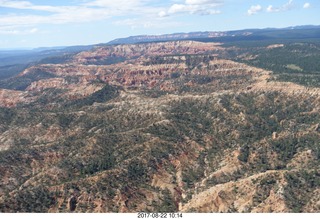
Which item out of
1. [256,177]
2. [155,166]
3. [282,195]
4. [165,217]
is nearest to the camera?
[165,217]

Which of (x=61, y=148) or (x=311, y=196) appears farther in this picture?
(x=61, y=148)

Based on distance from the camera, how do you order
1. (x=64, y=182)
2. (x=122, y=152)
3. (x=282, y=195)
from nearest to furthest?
(x=282, y=195) < (x=64, y=182) < (x=122, y=152)

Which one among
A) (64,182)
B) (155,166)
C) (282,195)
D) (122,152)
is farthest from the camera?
(122,152)

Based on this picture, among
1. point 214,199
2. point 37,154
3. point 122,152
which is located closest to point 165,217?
point 214,199

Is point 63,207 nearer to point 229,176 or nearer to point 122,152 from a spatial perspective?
point 122,152

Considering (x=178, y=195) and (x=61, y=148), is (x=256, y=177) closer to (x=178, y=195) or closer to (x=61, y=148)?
(x=178, y=195)

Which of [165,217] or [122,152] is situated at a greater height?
[165,217]

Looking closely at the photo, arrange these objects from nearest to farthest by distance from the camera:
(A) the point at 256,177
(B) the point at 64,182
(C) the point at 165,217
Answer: (C) the point at 165,217 → (A) the point at 256,177 → (B) the point at 64,182

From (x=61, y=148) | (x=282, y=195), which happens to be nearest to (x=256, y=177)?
(x=282, y=195)

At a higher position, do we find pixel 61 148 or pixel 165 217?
pixel 165 217
